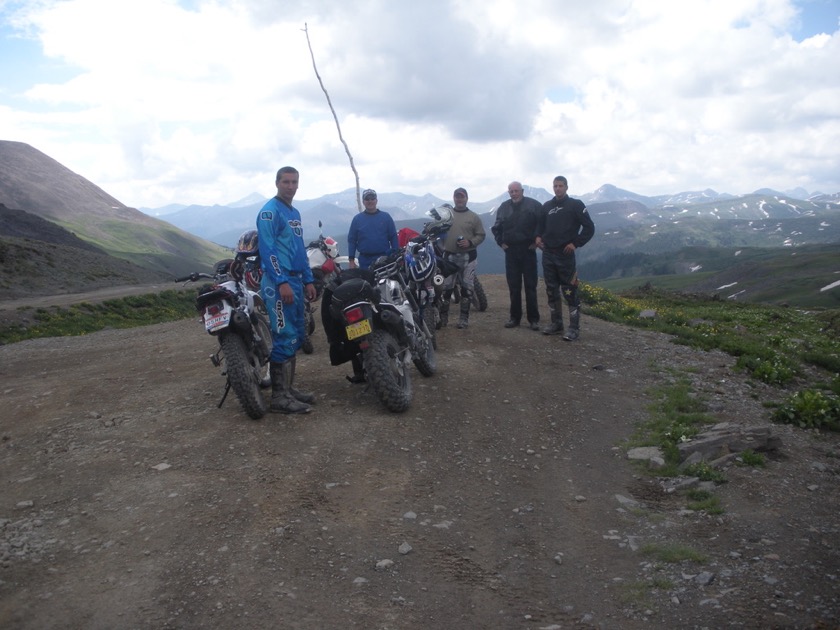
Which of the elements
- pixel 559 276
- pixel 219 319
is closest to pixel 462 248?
pixel 559 276

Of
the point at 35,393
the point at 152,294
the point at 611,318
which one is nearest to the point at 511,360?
the point at 611,318

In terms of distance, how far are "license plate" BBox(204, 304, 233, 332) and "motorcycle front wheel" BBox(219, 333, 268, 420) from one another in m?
0.15

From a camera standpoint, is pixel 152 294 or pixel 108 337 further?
pixel 152 294

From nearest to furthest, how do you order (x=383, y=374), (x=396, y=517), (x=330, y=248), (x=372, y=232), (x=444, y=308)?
(x=396, y=517) → (x=383, y=374) → (x=372, y=232) → (x=330, y=248) → (x=444, y=308)

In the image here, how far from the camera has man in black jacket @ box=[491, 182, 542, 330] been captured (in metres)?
11.2

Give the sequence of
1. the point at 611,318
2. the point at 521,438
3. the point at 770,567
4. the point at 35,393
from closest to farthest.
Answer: the point at 770,567
the point at 521,438
the point at 35,393
the point at 611,318

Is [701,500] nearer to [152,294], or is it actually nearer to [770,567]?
[770,567]

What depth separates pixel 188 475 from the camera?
530cm

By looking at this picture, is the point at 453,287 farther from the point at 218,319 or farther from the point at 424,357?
the point at 218,319

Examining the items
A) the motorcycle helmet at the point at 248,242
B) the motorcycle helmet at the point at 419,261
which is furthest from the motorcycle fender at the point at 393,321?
the motorcycle helmet at the point at 248,242

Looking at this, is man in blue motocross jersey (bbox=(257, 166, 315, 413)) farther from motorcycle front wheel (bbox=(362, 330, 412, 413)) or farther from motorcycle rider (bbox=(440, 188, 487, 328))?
motorcycle rider (bbox=(440, 188, 487, 328))

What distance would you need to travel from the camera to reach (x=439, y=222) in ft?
33.1

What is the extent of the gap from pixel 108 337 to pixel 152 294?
12.6 metres

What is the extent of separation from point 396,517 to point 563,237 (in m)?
6.96
